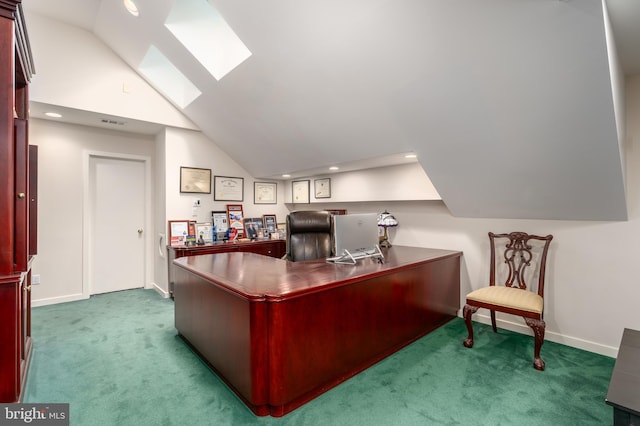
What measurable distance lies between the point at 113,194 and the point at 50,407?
132 inches

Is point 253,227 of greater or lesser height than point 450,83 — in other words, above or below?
below

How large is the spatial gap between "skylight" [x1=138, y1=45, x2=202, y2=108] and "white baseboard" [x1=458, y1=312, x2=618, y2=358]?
432 centimetres

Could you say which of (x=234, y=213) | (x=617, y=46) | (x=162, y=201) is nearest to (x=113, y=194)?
(x=162, y=201)

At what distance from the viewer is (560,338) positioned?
9.21ft

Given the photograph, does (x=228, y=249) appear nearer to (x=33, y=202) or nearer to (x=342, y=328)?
(x=33, y=202)

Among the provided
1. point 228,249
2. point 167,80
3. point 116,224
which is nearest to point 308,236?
point 228,249

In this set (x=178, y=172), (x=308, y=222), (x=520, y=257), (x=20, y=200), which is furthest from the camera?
(x=178, y=172)

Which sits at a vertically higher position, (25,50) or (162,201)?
(25,50)

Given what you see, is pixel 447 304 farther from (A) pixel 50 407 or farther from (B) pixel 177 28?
(B) pixel 177 28

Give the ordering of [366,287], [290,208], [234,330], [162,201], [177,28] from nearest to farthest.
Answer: [234,330] < [366,287] < [177,28] < [162,201] < [290,208]

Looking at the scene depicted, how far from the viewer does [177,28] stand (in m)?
2.99

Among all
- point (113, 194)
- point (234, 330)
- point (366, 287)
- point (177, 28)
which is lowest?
point (234, 330)

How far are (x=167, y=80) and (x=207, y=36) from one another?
1341mm

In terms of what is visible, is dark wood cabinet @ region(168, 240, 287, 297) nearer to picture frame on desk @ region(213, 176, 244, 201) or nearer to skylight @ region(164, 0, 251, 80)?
picture frame on desk @ region(213, 176, 244, 201)
